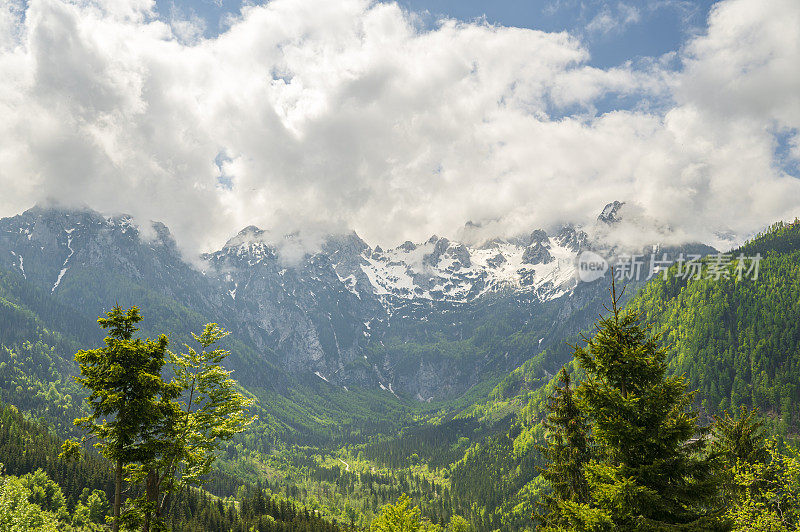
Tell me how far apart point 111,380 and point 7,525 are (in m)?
26.3

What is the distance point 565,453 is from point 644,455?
13727 mm

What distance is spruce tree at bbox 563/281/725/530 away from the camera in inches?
666

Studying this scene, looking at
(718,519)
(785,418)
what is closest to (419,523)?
(718,519)

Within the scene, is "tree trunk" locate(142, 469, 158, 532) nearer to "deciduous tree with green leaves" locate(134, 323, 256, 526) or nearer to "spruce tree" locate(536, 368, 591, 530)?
"deciduous tree with green leaves" locate(134, 323, 256, 526)

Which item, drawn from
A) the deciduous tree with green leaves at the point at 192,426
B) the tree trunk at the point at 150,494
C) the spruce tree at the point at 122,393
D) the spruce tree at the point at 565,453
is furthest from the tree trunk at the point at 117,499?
the spruce tree at the point at 565,453

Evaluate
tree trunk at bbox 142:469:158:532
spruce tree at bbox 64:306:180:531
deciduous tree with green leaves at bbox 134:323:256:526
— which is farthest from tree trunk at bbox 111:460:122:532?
tree trunk at bbox 142:469:158:532

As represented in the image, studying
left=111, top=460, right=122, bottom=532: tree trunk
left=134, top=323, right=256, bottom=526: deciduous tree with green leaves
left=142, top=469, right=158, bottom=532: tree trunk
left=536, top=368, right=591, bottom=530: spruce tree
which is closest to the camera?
left=111, top=460, right=122, bottom=532: tree trunk

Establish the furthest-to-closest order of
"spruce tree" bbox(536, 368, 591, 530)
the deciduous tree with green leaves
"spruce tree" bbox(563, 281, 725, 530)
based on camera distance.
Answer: "spruce tree" bbox(536, 368, 591, 530), the deciduous tree with green leaves, "spruce tree" bbox(563, 281, 725, 530)

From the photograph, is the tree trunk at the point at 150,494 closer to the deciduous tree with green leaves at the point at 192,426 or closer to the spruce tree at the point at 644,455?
the deciduous tree with green leaves at the point at 192,426

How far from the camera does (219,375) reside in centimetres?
2789

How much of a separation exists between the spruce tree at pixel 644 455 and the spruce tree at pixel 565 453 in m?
9.98

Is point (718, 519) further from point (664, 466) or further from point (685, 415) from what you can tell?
point (685, 415)

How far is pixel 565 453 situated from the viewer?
100.0 ft

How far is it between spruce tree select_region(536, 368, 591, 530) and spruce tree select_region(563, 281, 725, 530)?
32.7ft
